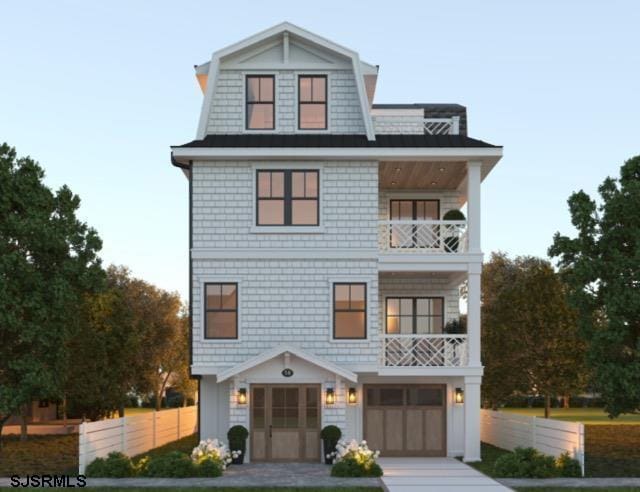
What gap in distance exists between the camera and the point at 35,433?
38625 millimetres

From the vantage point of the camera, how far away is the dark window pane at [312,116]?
84.2 ft

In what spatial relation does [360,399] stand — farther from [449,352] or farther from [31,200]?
[31,200]

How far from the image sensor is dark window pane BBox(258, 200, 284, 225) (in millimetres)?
24906

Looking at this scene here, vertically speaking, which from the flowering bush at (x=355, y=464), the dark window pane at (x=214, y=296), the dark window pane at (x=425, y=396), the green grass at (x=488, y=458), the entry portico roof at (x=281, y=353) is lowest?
the green grass at (x=488, y=458)

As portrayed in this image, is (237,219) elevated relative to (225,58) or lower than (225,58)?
lower

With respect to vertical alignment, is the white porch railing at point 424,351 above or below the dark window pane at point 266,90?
below

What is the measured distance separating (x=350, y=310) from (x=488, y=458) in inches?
220

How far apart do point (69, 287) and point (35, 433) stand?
18385 millimetres

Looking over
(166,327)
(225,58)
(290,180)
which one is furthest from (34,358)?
(166,327)

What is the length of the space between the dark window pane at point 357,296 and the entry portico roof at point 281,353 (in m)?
1.81

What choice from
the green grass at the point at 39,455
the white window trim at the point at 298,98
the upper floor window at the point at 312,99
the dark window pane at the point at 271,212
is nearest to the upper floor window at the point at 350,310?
the dark window pane at the point at 271,212

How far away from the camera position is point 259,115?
25.7 m

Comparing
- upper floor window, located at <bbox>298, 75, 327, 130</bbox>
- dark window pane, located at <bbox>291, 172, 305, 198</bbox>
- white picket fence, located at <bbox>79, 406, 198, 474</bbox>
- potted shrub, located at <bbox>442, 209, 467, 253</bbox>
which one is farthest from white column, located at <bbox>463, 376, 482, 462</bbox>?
white picket fence, located at <bbox>79, 406, 198, 474</bbox>

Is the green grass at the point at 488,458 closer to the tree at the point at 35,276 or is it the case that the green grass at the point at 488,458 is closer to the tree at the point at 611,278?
the tree at the point at 611,278
